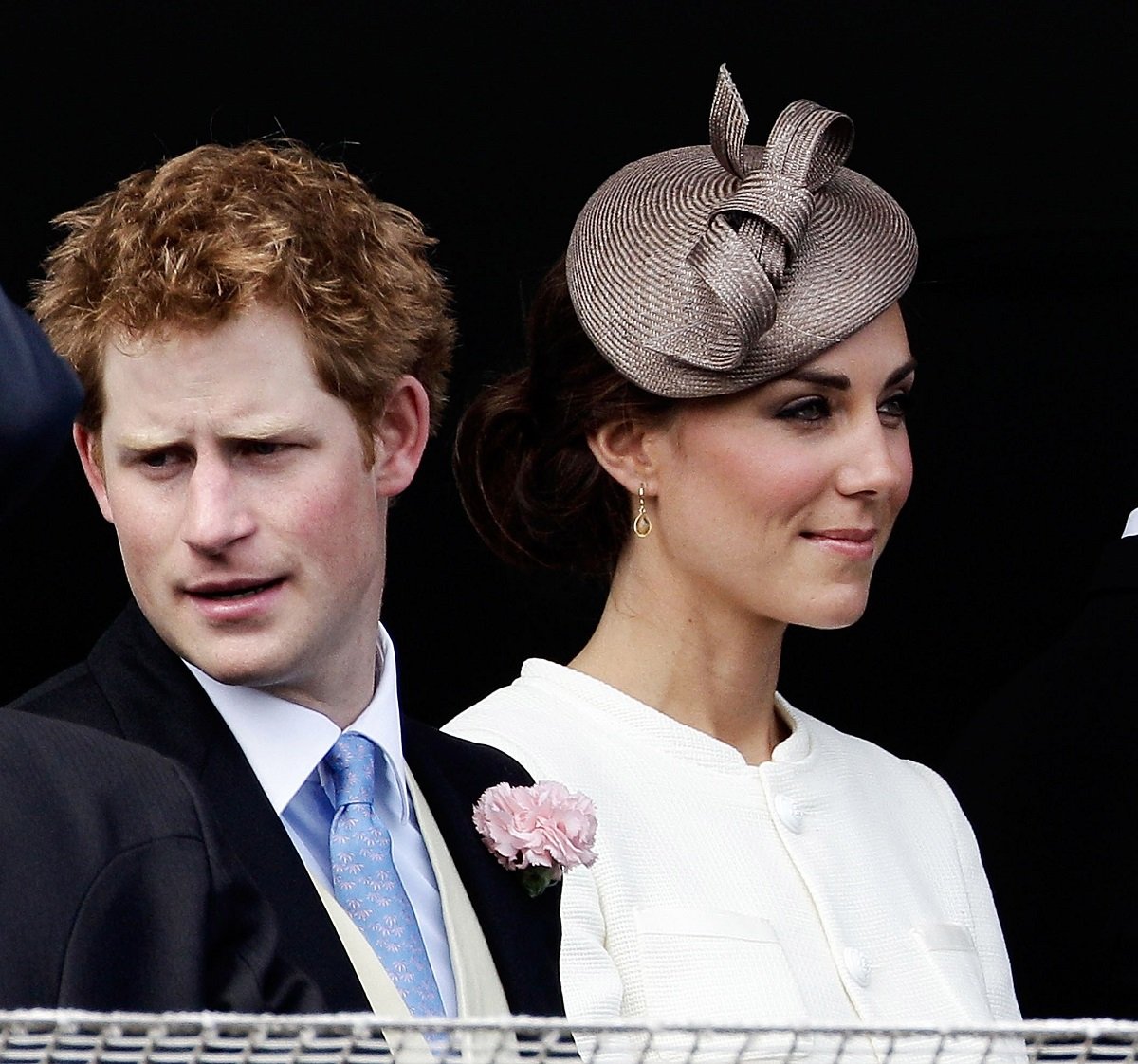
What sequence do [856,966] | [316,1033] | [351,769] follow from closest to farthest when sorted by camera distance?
[316,1033]
[351,769]
[856,966]

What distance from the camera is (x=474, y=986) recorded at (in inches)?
90.7

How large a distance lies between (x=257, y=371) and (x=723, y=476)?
0.78m

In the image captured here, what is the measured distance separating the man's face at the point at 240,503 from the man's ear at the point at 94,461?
0.02m

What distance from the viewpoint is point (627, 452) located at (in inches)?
121

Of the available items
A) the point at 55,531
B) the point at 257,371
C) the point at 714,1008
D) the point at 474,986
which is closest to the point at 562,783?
the point at 714,1008

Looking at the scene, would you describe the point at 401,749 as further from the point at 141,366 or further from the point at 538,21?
the point at 538,21

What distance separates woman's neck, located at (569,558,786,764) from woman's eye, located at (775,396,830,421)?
0.82ft

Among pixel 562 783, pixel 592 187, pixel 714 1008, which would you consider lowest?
pixel 714 1008

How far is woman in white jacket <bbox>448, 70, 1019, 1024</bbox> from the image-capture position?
287cm

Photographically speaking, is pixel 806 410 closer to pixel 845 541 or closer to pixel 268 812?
pixel 845 541

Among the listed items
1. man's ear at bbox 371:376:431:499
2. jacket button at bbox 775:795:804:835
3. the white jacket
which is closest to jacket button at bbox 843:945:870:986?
the white jacket

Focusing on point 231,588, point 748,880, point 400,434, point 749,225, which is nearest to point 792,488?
point 749,225

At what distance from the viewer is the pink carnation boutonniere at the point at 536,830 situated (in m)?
2.44

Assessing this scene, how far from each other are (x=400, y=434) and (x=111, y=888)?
0.88m
